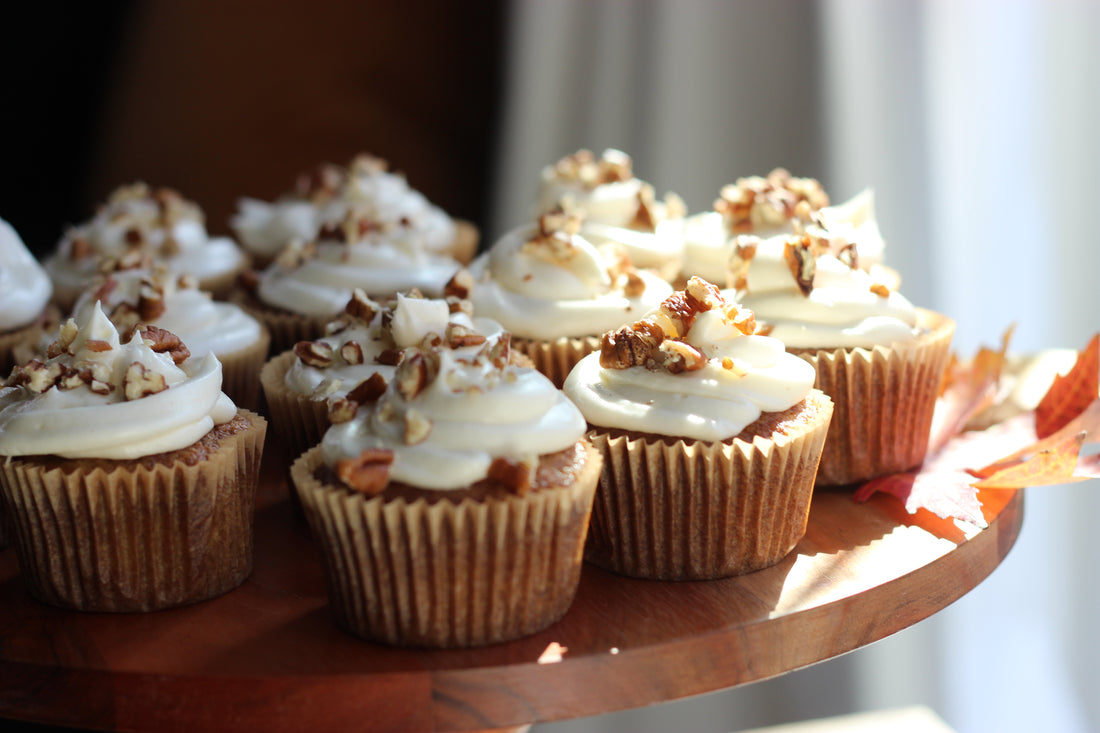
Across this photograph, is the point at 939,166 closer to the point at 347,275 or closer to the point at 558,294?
the point at 558,294

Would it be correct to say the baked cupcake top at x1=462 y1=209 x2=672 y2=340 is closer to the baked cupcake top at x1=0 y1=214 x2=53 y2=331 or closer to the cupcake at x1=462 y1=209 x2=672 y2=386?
the cupcake at x1=462 y1=209 x2=672 y2=386

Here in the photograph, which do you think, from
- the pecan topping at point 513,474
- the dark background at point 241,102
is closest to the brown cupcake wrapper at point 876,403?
the pecan topping at point 513,474

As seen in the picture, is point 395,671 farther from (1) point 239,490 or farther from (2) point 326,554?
(1) point 239,490

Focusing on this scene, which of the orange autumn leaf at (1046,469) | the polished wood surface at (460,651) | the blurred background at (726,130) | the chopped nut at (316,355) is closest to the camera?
the polished wood surface at (460,651)

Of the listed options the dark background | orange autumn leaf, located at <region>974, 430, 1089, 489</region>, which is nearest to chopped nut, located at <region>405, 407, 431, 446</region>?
orange autumn leaf, located at <region>974, 430, 1089, 489</region>

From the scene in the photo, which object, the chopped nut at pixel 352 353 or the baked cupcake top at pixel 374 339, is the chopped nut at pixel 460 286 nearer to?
the baked cupcake top at pixel 374 339
